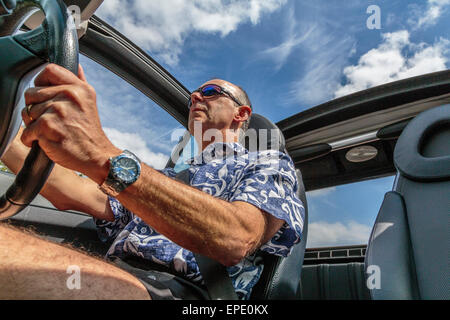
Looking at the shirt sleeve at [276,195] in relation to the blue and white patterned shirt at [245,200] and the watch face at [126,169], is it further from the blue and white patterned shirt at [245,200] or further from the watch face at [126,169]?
the watch face at [126,169]

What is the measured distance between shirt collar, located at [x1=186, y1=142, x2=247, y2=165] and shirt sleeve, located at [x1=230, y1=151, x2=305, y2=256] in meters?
0.22

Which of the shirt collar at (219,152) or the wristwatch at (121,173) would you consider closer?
the wristwatch at (121,173)

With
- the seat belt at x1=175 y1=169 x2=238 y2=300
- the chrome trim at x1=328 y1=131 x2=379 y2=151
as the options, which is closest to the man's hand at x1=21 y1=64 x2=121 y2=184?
the seat belt at x1=175 y1=169 x2=238 y2=300

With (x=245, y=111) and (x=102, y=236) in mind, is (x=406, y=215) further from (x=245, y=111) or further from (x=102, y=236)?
(x=102, y=236)

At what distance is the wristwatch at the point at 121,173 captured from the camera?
65 cm

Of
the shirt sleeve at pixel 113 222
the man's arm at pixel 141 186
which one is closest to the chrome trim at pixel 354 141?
the man's arm at pixel 141 186

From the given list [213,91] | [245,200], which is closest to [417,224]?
[245,200]

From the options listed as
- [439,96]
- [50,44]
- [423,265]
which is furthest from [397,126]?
[50,44]

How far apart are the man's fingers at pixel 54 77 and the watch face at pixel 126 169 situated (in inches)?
7.0

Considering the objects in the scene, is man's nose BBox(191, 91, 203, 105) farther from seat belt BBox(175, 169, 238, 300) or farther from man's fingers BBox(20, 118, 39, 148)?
man's fingers BBox(20, 118, 39, 148)

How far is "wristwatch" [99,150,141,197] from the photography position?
0.65m

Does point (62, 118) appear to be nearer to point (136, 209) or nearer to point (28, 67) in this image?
point (28, 67)

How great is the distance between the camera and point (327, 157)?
6.81 feet

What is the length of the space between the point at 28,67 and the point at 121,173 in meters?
0.26
